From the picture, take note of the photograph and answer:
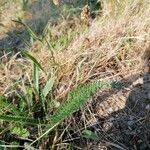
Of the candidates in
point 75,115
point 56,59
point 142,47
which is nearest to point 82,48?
point 56,59

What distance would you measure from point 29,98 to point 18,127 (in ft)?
0.74

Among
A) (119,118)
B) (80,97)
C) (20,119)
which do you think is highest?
(80,97)

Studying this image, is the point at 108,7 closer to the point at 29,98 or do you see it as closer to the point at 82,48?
the point at 82,48

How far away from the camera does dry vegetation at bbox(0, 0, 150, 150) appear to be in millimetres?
2461

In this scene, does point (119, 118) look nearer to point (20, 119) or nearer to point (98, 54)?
point (98, 54)

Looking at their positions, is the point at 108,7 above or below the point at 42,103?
above

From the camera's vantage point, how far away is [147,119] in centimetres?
236

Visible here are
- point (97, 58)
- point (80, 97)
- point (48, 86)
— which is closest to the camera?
point (80, 97)

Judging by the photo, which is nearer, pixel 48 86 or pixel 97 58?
pixel 48 86

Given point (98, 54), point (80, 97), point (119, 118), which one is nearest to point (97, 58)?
point (98, 54)

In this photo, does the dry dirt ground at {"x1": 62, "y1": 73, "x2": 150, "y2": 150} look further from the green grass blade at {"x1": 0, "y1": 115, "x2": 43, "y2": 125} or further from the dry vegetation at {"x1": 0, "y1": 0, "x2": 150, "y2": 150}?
the green grass blade at {"x1": 0, "y1": 115, "x2": 43, "y2": 125}

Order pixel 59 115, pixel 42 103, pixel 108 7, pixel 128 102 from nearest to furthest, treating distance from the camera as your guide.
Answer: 1. pixel 59 115
2. pixel 42 103
3. pixel 128 102
4. pixel 108 7

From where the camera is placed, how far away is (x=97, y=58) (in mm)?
2709

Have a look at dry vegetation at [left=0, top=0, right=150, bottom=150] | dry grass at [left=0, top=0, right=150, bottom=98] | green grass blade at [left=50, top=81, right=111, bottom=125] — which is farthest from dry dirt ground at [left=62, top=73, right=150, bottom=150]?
green grass blade at [left=50, top=81, right=111, bottom=125]
